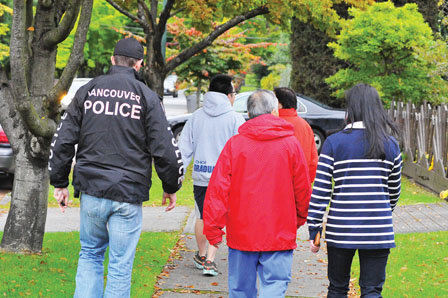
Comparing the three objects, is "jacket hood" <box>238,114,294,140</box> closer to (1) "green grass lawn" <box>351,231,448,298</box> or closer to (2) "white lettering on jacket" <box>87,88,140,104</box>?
(2) "white lettering on jacket" <box>87,88,140,104</box>

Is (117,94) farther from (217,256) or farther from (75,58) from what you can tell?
(217,256)

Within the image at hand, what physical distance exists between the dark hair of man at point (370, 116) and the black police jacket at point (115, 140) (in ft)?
3.86

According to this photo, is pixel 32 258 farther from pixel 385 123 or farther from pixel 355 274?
pixel 385 123

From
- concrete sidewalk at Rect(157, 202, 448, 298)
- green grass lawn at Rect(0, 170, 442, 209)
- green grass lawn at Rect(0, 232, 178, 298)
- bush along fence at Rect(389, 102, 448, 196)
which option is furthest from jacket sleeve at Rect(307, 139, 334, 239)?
bush along fence at Rect(389, 102, 448, 196)

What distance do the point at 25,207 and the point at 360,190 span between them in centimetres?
377

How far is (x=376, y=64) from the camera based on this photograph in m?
16.2

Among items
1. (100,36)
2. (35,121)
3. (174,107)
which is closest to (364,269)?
(35,121)

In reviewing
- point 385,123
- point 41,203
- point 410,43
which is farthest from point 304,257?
point 410,43

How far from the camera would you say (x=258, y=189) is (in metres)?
4.35

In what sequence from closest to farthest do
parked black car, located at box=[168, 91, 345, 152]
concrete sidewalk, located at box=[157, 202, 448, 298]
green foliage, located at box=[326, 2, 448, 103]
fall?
1. concrete sidewalk, located at box=[157, 202, 448, 298]
2. green foliage, located at box=[326, 2, 448, 103]
3. parked black car, located at box=[168, 91, 345, 152]

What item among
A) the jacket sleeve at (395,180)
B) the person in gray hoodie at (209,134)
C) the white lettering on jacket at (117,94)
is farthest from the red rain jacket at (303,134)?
the white lettering on jacket at (117,94)

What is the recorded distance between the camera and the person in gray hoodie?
6.36 meters

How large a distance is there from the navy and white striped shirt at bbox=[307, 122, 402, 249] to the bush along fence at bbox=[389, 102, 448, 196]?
7729 millimetres

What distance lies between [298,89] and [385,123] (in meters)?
18.9
